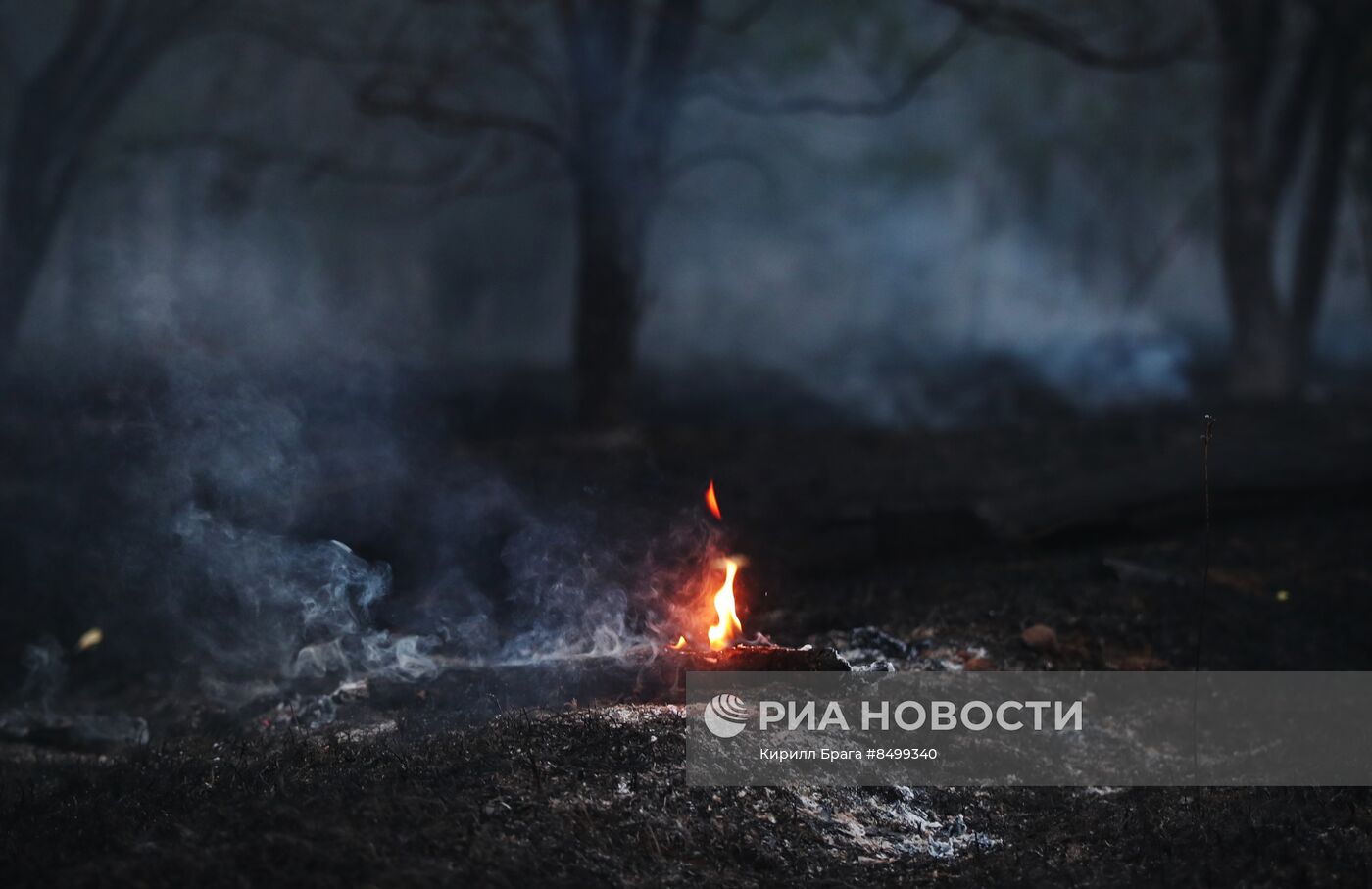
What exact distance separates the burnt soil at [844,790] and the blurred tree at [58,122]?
543 cm

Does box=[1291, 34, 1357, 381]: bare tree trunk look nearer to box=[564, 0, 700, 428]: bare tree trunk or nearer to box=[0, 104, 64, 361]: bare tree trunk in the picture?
box=[564, 0, 700, 428]: bare tree trunk

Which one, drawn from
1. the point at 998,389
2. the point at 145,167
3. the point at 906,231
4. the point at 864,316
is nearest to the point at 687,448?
the point at 998,389

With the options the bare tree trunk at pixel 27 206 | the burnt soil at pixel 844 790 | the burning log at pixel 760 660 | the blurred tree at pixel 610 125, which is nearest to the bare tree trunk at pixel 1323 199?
the blurred tree at pixel 610 125

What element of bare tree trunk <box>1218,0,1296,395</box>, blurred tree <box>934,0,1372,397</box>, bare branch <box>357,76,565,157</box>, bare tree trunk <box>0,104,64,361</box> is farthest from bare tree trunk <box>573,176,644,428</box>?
bare tree trunk <box>1218,0,1296,395</box>

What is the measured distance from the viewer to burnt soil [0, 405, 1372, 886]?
308 centimetres

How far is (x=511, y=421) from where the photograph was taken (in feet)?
45.4

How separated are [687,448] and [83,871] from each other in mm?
6829

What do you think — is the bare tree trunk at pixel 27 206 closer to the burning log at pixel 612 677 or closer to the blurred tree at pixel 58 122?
the blurred tree at pixel 58 122

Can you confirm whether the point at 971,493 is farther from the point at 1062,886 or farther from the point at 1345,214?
the point at 1345,214

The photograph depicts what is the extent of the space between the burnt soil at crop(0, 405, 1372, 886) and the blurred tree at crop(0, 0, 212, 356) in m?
5.43

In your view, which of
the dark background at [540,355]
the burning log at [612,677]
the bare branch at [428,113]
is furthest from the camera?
the bare branch at [428,113]

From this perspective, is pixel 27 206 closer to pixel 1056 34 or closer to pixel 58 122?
pixel 58 122

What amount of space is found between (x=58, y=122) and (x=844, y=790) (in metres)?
9.43

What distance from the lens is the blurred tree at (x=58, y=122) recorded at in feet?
32.3
